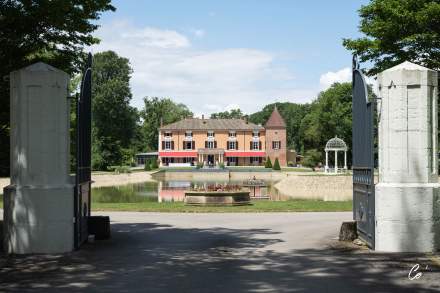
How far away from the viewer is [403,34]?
77.7 feet

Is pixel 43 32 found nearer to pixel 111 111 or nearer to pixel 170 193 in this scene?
pixel 170 193

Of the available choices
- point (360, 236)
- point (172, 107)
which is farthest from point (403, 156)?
point (172, 107)

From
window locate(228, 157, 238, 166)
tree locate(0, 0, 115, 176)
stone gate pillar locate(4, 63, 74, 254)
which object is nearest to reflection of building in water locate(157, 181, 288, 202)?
tree locate(0, 0, 115, 176)

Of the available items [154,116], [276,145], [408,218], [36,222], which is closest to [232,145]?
[276,145]

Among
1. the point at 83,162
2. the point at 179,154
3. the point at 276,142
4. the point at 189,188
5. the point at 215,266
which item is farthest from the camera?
the point at 276,142

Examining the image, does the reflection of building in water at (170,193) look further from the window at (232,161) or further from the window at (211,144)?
the window at (211,144)

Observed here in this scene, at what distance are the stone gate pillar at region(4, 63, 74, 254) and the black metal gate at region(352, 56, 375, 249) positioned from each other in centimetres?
568

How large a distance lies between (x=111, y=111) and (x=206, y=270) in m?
78.3

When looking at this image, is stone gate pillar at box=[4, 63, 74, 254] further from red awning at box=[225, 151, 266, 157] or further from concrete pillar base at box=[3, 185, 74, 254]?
red awning at box=[225, 151, 266, 157]

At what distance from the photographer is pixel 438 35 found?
23312 millimetres

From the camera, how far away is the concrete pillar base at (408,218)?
420 inches

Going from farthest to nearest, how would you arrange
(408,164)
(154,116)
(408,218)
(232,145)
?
(154,116) → (232,145) → (408,164) → (408,218)

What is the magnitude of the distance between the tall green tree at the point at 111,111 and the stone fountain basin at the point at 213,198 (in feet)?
177

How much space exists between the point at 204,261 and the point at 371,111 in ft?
14.1
